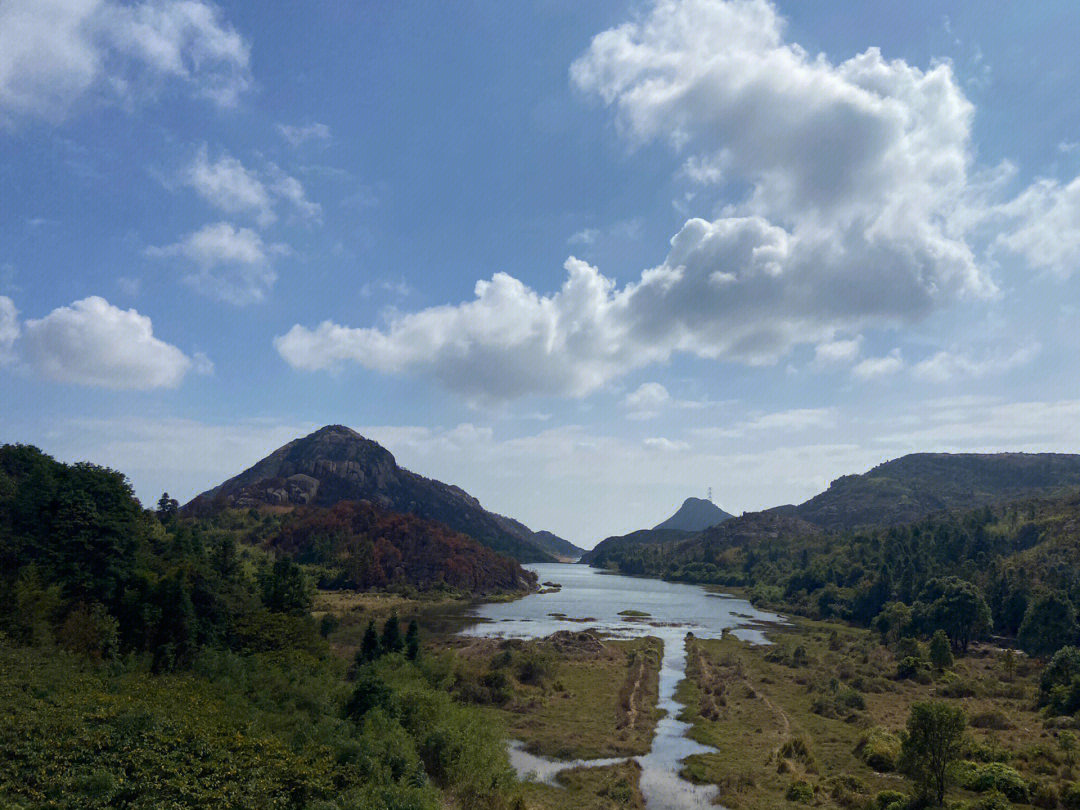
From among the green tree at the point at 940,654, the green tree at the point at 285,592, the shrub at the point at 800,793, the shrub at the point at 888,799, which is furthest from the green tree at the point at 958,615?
the green tree at the point at 285,592

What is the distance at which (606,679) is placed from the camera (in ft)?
242

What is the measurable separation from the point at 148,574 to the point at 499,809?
41617 millimetres

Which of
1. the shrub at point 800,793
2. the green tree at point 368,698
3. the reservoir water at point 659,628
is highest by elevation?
Answer: the green tree at point 368,698

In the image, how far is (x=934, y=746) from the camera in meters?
36.6

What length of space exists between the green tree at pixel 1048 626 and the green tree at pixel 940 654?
17076 mm

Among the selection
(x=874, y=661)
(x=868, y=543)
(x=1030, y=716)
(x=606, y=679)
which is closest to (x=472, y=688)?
(x=606, y=679)

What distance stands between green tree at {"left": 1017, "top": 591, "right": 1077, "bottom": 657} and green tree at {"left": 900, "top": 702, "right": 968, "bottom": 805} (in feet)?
203

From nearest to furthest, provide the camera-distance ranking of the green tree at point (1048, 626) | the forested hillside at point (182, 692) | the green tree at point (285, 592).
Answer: the forested hillside at point (182, 692), the green tree at point (285, 592), the green tree at point (1048, 626)

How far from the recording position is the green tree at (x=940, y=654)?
3009 inches

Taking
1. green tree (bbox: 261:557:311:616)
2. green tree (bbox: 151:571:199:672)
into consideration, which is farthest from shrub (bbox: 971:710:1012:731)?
green tree (bbox: 151:571:199:672)

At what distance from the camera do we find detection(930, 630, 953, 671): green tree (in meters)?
76.4

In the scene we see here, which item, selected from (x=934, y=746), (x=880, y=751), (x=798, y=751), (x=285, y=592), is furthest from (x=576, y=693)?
(x=934, y=746)

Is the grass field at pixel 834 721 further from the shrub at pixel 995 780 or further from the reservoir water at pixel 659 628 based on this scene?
the reservoir water at pixel 659 628

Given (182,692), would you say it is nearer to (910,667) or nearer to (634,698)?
(634,698)
